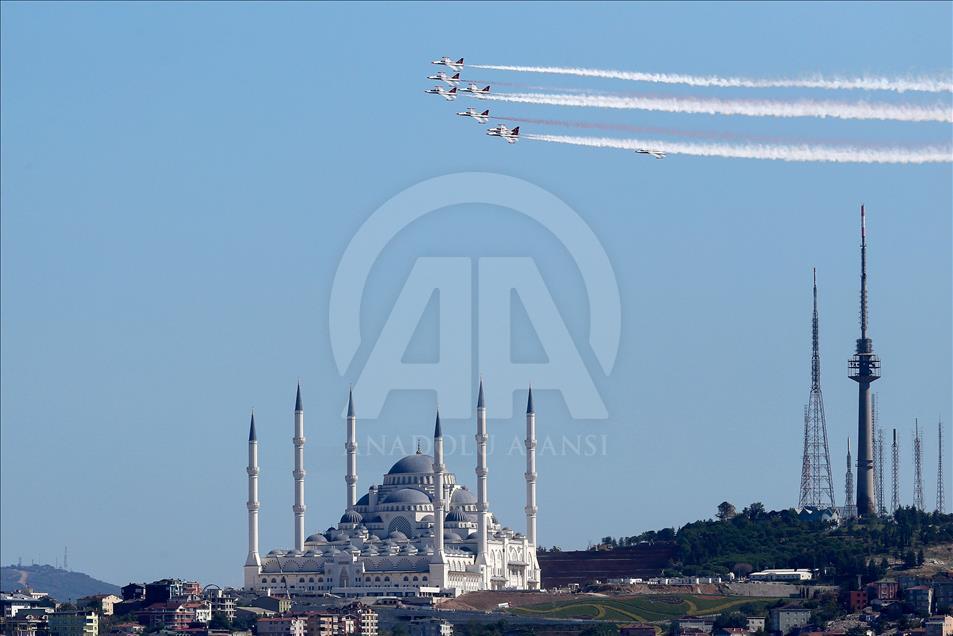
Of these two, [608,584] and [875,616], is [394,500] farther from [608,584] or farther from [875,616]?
[875,616]

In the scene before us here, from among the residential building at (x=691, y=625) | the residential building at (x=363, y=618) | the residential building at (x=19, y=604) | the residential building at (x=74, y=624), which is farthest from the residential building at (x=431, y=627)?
the residential building at (x=19, y=604)

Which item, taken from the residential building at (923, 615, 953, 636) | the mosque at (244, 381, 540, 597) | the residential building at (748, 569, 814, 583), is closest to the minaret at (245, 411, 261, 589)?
the mosque at (244, 381, 540, 597)

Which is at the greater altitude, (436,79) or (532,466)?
(436,79)

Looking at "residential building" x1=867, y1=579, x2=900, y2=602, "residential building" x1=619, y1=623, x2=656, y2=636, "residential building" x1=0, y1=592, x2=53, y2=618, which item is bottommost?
"residential building" x1=619, y1=623, x2=656, y2=636

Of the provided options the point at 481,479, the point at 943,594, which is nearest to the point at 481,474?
the point at 481,479

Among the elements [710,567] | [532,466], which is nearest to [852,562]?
[710,567]

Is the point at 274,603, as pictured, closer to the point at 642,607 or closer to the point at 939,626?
the point at 642,607

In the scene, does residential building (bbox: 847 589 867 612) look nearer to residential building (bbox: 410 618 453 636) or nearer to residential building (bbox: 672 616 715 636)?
residential building (bbox: 672 616 715 636)
